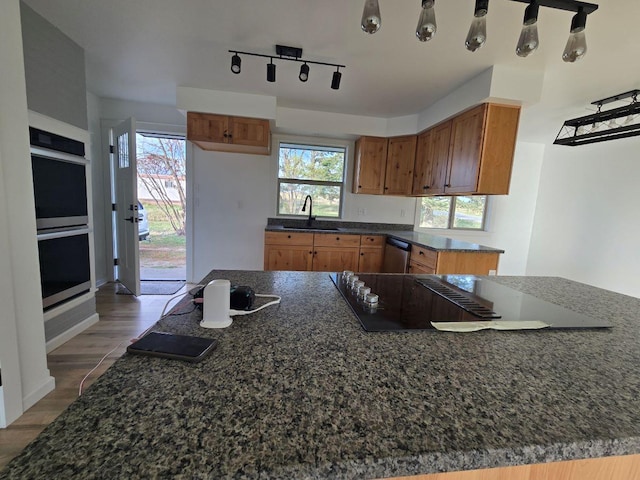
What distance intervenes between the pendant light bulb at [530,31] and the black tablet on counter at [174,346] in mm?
1517

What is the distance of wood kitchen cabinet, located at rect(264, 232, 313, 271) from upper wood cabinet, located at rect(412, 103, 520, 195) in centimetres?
167

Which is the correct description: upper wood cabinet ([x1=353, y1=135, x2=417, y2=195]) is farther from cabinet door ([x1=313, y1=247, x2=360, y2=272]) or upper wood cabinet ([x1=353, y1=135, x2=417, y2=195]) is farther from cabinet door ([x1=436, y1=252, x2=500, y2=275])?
cabinet door ([x1=436, y1=252, x2=500, y2=275])

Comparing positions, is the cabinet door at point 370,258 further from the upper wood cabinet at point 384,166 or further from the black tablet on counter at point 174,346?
the black tablet on counter at point 174,346

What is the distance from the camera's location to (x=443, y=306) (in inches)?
41.4

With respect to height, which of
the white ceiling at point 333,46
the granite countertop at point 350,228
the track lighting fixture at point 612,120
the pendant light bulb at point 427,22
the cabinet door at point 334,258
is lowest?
the cabinet door at point 334,258

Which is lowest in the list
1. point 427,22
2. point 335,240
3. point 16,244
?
point 335,240

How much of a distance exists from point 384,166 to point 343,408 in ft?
12.0

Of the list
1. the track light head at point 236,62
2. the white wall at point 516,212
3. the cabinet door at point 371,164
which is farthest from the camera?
the white wall at point 516,212

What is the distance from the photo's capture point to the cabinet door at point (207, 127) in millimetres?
3053

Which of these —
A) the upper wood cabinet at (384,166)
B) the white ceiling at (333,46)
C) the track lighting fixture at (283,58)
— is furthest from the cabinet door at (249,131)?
the upper wood cabinet at (384,166)

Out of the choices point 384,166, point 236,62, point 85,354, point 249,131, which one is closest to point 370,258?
point 384,166

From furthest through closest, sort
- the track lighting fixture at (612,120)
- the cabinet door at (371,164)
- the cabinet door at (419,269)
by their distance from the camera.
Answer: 1. the cabinet door at (371,164)
2. the cabinet door at (419,269)
3. the track lighting fixture at (612,120)

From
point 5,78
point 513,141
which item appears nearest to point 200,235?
point 5,78

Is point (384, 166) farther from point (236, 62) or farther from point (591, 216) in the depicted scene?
point (591, 216)
